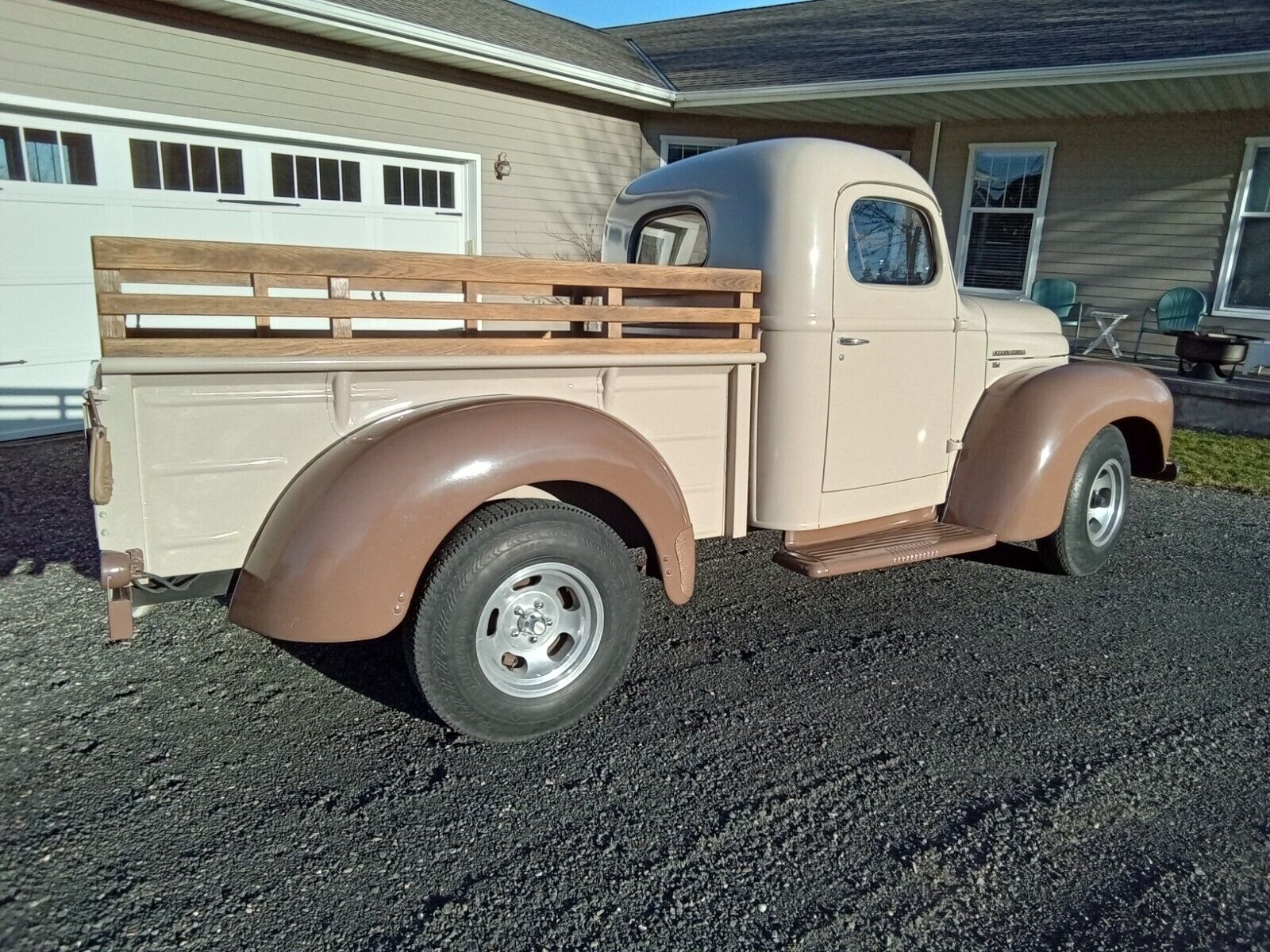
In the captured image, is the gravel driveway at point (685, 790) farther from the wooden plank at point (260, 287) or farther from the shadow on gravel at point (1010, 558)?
the wooden plank at point (260, 287)

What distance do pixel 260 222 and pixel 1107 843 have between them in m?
8.06

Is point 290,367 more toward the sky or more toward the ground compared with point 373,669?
more toward the sky

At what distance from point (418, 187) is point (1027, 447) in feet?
24.2

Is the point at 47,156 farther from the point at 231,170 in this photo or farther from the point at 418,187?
the point at 418,187

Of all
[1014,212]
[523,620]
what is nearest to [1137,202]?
[1014,212]

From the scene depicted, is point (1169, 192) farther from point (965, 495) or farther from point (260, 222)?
point (260, 222)

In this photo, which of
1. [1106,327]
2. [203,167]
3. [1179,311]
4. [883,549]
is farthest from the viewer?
[1106,327]

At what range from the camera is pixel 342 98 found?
28.5ft

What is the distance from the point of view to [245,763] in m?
2.85

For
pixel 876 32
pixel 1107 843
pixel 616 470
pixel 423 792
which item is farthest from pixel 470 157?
pixel 1107 843

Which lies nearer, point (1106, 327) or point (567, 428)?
point (567, 428)

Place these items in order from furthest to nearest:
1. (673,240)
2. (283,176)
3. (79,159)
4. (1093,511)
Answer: (283,176) < (79,159) < (1093,511) < (673,240)

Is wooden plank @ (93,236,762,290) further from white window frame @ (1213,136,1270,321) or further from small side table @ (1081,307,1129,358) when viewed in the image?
white window frame @ (1213,136,1270,321)

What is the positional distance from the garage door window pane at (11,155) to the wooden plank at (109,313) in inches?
224
